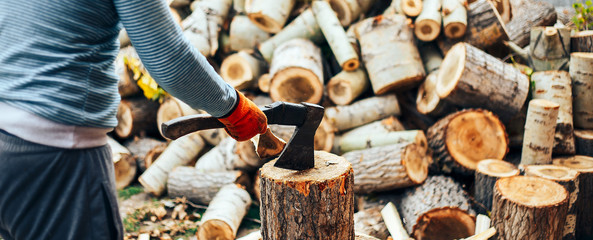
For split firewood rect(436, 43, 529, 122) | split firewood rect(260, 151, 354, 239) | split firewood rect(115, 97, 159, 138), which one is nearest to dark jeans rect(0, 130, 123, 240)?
split firewood rect(260, 151, 354, 239)

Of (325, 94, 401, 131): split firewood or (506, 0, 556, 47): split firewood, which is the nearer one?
(325, 94, 401, 131): split firewood

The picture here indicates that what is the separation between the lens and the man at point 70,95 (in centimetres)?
134

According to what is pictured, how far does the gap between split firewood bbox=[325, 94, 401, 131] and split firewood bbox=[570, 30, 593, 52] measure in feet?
5.56

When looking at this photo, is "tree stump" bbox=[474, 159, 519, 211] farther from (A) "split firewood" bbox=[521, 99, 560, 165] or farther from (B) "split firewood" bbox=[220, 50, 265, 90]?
(B) "split firewood" bbox=[220, 50, 265, 90]

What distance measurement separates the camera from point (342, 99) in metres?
4.49

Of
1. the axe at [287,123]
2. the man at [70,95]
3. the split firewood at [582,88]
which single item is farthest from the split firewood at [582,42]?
the man at [70,95]

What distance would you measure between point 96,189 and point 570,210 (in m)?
3.10

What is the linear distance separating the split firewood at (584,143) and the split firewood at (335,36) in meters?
2.07

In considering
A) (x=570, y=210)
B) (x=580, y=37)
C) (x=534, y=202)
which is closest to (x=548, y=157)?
(x=570, y=210)

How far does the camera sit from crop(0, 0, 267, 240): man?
1339mm

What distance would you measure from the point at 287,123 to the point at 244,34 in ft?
11.4

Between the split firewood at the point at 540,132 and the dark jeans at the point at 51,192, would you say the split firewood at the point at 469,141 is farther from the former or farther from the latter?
the dark jeans at the point at 51,192

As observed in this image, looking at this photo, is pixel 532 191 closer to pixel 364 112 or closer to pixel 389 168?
pixel 389 168

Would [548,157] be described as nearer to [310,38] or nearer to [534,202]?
[534,202]
